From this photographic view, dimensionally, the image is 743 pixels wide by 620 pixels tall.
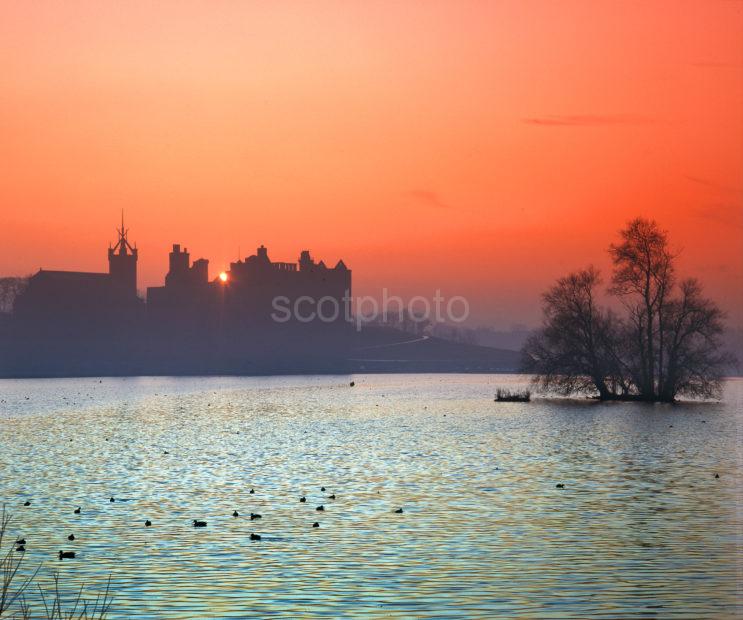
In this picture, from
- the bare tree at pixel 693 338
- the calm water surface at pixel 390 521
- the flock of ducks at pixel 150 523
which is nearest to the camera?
the calm water surface at pixel 390 521

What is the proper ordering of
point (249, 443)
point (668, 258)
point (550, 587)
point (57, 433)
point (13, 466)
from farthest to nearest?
point (668, 258) < point (57, 433) < point (249, 443) < point (13, 466) < point (550, 587)

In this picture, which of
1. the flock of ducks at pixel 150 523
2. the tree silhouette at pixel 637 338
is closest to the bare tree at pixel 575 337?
the tree silhouette at pixel 637 338

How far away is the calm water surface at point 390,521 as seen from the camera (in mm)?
20156

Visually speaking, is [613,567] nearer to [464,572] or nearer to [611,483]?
[464,572]

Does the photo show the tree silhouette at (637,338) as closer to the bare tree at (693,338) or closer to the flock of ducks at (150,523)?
the bare tree at (693,338)

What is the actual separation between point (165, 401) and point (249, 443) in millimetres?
57157

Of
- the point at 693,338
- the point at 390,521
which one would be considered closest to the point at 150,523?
the point at 390,521

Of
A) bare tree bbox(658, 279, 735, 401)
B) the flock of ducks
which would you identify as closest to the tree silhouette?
bare tree bbox(658, 279, 735, 401)

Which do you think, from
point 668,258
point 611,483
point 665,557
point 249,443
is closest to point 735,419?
point 668,258

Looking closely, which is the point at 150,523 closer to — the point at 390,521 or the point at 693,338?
the point at 390,521

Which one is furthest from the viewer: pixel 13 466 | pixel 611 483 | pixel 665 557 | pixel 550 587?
pixel 13 466

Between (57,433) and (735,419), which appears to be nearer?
(57,433)

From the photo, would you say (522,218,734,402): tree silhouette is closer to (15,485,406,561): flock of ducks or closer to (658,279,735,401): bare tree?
(658,279,735,401): bare tree

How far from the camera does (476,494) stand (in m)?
34.6
